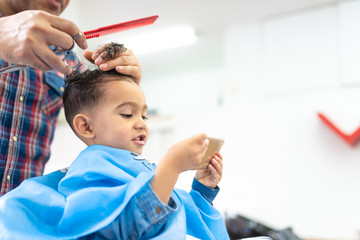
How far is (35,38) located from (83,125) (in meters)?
0.35

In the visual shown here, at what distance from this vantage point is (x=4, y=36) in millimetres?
685

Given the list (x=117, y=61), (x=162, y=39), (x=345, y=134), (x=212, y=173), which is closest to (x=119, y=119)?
(x=117, y=61)

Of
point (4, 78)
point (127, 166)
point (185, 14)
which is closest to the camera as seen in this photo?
point (127, 166)

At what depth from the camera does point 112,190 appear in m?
0.69

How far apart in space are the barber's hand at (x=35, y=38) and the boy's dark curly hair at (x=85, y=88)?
9.3 inches

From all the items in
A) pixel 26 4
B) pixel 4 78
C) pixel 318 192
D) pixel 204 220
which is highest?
pixel 26 4

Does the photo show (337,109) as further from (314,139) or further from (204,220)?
(204,220)

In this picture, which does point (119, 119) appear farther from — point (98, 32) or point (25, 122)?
point (25, 122)

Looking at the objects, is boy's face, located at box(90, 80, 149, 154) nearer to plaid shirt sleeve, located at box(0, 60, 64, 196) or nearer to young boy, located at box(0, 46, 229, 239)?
young boy, located at box(0, 46, 229, 239)

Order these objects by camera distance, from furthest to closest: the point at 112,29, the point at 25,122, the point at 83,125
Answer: the point at 25,122
the point at 83,125
the point at 112,29

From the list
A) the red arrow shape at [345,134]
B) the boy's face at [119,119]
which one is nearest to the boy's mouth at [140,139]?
the boy's face at [119,119]

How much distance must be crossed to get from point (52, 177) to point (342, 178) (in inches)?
109

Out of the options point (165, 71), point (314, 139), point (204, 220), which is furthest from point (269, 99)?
point (204, 220)

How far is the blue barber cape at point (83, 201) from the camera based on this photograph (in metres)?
0.66
